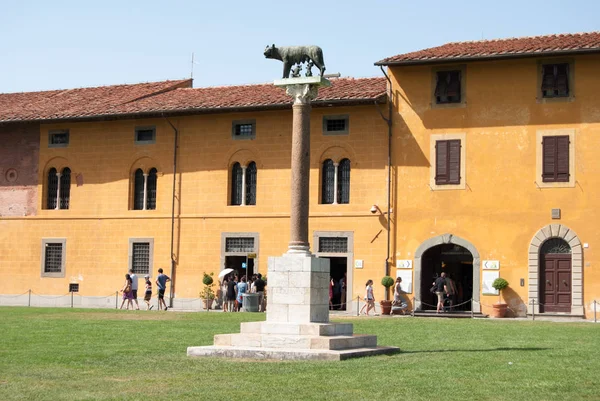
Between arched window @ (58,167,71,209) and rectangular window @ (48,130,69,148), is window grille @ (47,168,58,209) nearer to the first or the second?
arched window @ (58,167,71,209)

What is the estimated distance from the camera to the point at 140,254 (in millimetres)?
39344

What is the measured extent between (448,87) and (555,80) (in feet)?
11.2

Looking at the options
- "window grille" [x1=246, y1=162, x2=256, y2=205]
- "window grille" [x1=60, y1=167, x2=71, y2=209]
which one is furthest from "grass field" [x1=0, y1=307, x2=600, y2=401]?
"window grille" [x1=60, y1=167, x2=71, y2=209]

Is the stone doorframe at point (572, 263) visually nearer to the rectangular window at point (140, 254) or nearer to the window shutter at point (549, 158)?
the window shutter at point (549, 158)

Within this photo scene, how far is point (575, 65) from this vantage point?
33875 millimetres

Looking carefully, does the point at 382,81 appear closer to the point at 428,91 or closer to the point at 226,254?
the point at 428,91

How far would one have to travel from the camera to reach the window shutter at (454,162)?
3503cm

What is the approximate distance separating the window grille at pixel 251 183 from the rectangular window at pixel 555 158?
10087 mm

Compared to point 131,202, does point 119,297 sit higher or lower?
lower

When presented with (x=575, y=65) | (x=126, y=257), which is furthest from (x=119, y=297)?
(x=575, y=65)

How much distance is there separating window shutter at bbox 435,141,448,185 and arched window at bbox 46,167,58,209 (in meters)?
14.8

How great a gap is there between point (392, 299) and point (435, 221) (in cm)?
291

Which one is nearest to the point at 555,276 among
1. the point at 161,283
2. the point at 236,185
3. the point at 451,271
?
the point at 451,271

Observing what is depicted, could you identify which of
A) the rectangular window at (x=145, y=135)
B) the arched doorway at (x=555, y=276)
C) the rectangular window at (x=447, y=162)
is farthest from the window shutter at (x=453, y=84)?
the rectangular window at (x=145, y=135)
